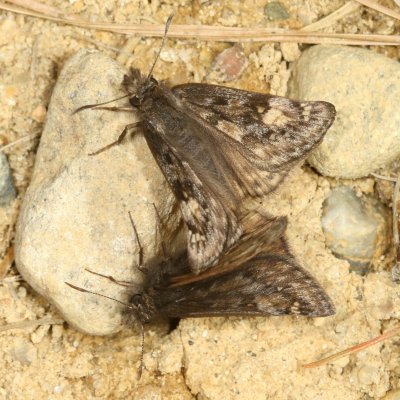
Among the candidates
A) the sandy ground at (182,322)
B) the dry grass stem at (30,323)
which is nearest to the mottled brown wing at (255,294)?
the sandy ground at (182,322)

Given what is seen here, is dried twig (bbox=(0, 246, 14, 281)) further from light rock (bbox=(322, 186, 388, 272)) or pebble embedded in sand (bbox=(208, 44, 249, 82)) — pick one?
light rock (bbox=(322, 186, 388, 272))

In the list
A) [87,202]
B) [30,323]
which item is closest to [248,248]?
[87,202]

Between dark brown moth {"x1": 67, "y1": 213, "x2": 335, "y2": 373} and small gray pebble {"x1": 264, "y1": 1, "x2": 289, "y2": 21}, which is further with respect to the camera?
small gray pebble {"x1": 264, "y1": 1, "x2": 289, "y2": 21}

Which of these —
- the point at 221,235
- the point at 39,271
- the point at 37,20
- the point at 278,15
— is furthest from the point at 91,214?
the point at 278,15

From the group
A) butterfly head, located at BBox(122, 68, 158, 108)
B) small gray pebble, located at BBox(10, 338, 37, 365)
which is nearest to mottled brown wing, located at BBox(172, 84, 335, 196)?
butterfly head, located at BBox(122, 68, 158, 108)

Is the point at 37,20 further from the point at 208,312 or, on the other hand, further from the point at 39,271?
the point at 208,312

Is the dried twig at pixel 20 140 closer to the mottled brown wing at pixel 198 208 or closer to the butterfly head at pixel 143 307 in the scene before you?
the mottled brown wing at pixel 198 208

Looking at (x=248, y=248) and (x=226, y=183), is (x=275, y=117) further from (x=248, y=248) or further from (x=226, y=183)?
(x=248, y=248)
